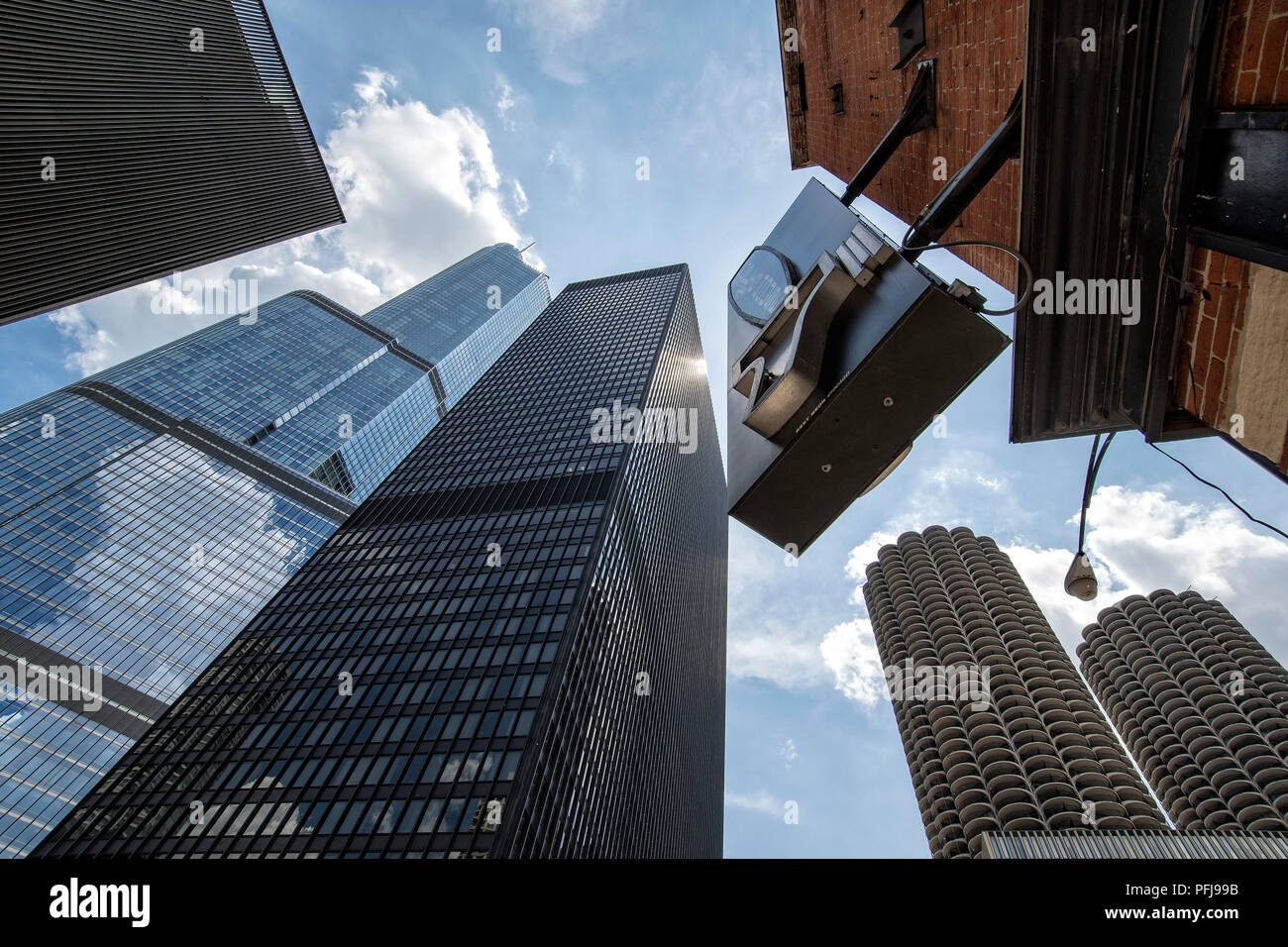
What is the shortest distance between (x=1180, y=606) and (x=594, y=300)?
11605 cm

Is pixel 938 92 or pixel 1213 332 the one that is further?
pixel 938 92

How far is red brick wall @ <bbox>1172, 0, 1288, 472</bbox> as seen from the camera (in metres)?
2.44

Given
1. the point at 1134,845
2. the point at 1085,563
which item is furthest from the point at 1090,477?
the point at 1134,845

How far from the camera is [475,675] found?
56.0m

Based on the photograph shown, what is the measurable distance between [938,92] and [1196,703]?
387 feet

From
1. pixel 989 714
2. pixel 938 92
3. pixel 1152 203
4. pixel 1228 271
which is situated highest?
pixel 938 92

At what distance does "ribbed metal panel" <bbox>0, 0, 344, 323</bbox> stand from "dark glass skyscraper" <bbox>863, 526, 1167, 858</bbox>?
2935 inches

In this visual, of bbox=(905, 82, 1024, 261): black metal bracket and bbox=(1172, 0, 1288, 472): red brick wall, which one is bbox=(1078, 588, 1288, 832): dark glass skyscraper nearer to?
bbox=(1172, 0, 1288, 472): red brick wall

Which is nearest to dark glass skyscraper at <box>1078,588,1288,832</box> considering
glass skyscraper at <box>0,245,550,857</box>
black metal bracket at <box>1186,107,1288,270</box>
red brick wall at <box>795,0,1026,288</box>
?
red brick wall at <box>795,0,1026,288</box>

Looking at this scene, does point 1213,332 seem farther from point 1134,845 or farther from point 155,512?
point 155,512

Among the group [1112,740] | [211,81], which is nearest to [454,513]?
[211,81]

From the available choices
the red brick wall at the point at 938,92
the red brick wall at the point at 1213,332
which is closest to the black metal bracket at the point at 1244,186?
the red brick wall at the point at 1213,332

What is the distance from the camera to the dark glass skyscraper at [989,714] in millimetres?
72125
